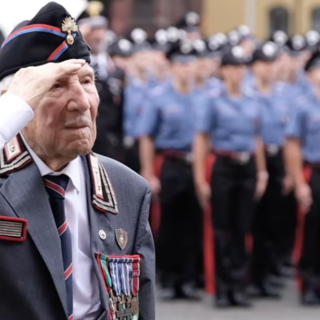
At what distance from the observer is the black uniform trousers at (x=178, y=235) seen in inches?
428

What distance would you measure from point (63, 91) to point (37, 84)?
0.54 feet

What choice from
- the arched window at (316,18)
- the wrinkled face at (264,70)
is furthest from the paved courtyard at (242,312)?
the arched window at (316,18)

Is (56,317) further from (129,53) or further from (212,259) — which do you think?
(129,53)

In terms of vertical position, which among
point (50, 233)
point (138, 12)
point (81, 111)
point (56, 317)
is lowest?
point (138, 12)

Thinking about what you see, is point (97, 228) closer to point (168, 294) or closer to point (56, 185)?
point (56, 185)

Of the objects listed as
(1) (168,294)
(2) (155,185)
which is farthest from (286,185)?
(1) (168,294)

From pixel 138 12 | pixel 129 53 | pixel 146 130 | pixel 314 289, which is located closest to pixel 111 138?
pixel 146 130

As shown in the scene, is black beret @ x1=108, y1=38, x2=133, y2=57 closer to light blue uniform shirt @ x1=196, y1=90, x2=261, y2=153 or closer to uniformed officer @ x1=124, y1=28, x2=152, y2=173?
uniformed officer @ x1=124, y1=28, x2=152, y2=173

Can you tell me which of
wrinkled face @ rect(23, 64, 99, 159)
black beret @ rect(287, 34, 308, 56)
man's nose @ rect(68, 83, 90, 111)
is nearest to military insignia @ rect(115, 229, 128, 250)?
wrinkled face @ rect(23, 64, 99, 159)

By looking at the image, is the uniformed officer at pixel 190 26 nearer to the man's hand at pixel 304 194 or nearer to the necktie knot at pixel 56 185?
the man's hand at pixel 304 194

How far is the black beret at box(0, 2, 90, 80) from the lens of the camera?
3180 millimetres

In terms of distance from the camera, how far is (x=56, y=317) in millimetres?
3107

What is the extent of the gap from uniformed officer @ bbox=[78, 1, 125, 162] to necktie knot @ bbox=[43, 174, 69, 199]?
5.14 metres

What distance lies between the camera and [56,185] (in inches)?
126
